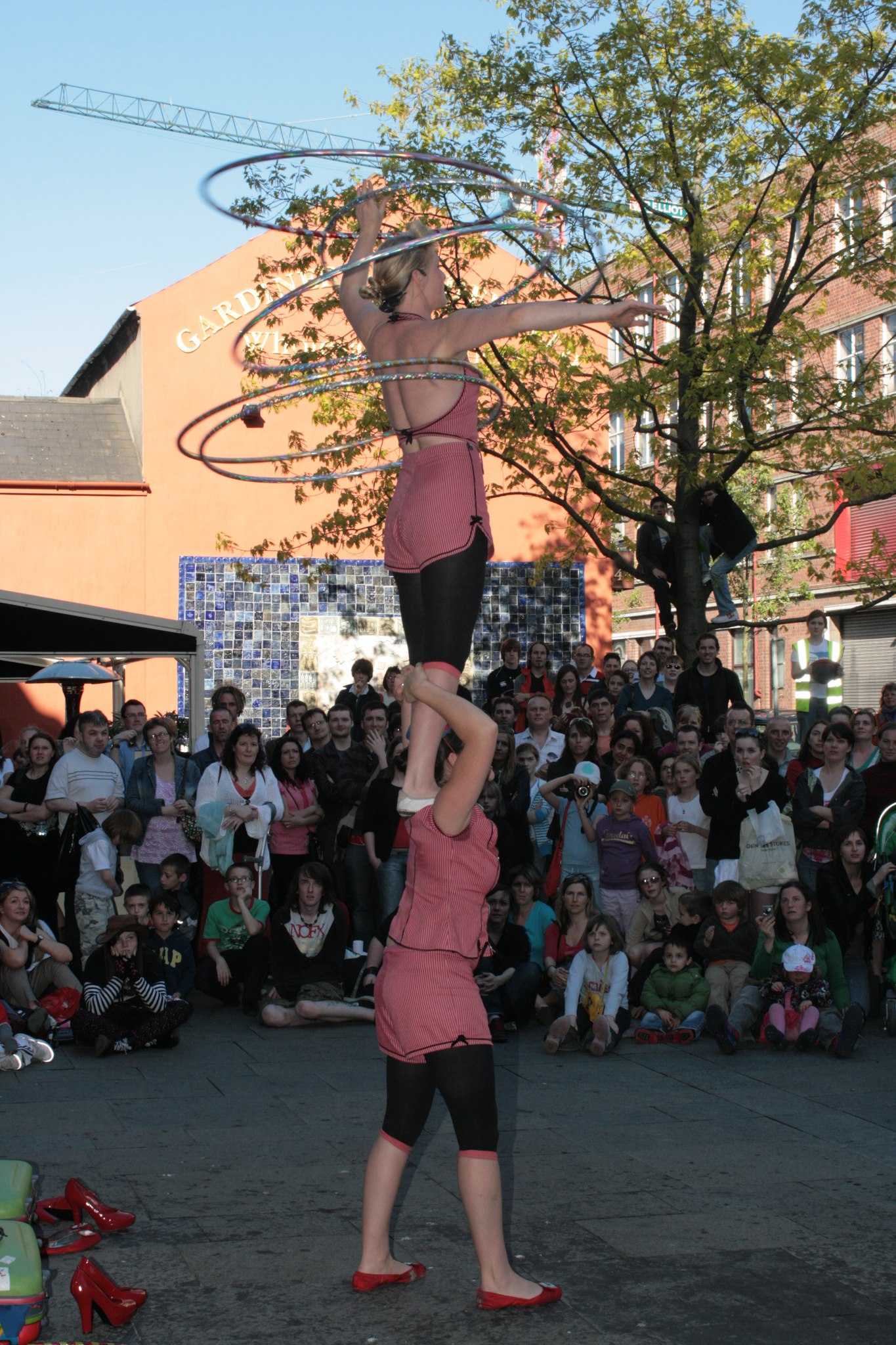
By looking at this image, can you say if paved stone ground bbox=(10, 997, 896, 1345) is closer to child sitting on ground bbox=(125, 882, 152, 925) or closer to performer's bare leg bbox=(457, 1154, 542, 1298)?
performer's bare leg bbox=(457, 1154, 542, 1298)

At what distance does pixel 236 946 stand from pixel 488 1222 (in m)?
5.16

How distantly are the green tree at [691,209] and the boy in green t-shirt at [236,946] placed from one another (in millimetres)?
5141

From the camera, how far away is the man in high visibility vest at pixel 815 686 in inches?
460

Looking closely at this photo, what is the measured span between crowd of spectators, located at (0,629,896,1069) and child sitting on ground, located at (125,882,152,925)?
0.06ft

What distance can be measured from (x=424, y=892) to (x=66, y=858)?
5347 millimetres

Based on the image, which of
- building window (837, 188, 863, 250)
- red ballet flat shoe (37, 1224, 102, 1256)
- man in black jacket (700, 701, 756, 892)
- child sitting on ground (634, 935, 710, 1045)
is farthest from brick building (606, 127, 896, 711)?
red ballet flat shoe (37, 1224, 102, 1256)

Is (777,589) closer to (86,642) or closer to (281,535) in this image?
(281,535)

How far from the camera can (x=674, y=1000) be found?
25.2ft

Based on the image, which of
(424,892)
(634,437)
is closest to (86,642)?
(424,892)

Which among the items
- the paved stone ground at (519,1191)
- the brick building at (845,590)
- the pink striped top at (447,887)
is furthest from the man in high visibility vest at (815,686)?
the brick building at (845,590)

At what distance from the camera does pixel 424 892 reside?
3504 mm

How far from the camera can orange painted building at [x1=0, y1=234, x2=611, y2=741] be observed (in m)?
18.2

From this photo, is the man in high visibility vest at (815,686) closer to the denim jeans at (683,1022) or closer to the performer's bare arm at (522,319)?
the denim jeans at (683,1022)

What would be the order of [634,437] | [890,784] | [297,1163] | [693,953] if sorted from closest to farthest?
[297,1163] → [693,953] → [890,784] → [634,437]
